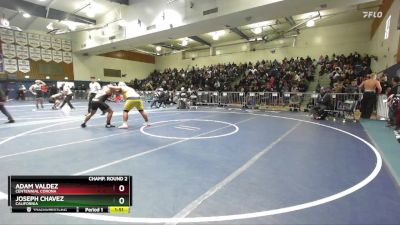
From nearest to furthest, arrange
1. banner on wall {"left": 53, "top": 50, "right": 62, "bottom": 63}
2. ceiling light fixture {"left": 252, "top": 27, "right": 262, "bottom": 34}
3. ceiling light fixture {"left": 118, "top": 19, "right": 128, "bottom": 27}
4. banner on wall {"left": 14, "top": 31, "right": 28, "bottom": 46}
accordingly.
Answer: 1. ceiling light fixture {"left": 118, "top": 19, "right": 128, "bottom": 27}
2. ceiling light fixture {"left": 252, "top": 27, "right": 262, "bottom": 34}
3. banner on wall {"left": 14, "top": 31, "right": 28, "bottom": 46}
4. banner on wall {"left": 53, "top": 50, "right": 62, "bottom": 63}

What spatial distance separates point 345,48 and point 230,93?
1204 centimetres

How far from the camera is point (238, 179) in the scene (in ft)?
11.6

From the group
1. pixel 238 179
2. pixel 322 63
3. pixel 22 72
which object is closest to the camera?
pixel 238 179

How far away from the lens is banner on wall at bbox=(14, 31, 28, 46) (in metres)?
22.4

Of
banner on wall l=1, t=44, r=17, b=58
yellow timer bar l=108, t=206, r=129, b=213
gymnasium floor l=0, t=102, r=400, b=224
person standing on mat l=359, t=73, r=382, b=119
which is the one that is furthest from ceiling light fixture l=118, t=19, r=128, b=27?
yellow timer bar l=108, t=206, r=129, b=213

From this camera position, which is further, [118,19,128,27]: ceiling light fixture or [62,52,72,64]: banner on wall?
[62,52,72,64]: banner on wall

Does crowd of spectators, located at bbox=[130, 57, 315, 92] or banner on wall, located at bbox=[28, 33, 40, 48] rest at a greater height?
banner on wall, located at bbox=[28, 33, 40, 48]

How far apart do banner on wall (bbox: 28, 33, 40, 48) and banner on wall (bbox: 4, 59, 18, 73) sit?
228 centimetres

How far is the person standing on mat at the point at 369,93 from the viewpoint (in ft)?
32.2

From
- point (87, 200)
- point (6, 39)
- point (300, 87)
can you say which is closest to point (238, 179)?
point (87, 200)

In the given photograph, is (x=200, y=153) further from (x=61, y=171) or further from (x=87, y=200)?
(x=87, y=200)
